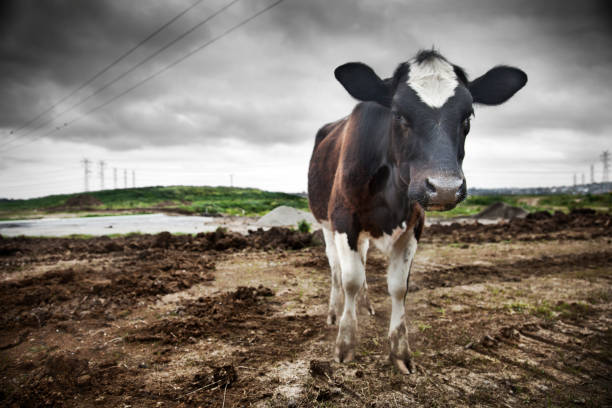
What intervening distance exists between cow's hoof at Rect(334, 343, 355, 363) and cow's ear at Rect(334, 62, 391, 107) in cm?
245

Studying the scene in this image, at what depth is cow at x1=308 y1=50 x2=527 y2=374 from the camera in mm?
2318

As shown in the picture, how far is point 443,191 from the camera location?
83.7 inches

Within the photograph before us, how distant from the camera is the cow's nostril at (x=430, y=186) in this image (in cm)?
217

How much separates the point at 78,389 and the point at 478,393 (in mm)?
3433

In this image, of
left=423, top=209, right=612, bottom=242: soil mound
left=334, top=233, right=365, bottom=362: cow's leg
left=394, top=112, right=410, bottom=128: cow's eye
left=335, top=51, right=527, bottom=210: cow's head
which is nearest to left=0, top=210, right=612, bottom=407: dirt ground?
left=334, top=233, right=365, bottom=362: cow's leg

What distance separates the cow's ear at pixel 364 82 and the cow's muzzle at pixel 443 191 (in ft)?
3.53

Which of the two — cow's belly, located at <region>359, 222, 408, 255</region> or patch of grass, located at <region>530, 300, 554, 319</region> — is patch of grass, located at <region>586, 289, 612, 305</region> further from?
cow's belly, located at <region>359, 222, 408, 255</region>

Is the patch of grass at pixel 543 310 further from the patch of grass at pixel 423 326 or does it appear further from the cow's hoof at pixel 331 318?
the cow's hoof at pixel 331 318

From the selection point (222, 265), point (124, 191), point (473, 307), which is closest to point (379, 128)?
point (473, 307)

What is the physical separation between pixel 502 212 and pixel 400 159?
26046 millimetres

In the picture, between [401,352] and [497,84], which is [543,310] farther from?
[497,84]

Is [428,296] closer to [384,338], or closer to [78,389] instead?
[384,338]

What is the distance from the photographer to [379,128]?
321 centimetres

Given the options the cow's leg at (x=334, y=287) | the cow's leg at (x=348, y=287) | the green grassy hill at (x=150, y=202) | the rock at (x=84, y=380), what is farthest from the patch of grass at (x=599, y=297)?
the green grassy hill at (x=150, y=202)
